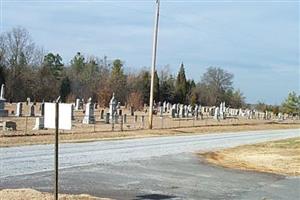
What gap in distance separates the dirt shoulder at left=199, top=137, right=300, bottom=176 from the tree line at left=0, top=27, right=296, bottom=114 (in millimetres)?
60089

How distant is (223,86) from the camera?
449 ft

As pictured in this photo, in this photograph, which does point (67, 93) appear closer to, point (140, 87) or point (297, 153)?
point (140, 87)

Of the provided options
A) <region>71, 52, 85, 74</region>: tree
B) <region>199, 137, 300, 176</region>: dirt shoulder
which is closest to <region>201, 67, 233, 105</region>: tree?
<region>71, 52, 85, 74</region>: tree

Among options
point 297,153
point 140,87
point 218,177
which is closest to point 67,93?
point 140,87

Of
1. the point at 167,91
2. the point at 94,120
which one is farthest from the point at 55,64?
the point at 94,120

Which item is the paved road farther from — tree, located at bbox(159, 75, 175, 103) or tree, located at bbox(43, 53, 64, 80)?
tree, located at bbox(159, 75, 175, 103)

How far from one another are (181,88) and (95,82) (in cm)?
2131

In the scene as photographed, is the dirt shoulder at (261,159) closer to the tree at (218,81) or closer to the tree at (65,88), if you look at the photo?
the tree at (65,88)

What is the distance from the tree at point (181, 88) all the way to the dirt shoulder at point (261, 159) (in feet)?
283

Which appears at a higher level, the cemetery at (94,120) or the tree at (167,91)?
the tree at (167,91)

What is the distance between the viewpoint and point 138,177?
1413 centimetres

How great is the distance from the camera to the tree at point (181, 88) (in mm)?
114300

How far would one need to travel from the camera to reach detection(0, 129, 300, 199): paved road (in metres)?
11.7

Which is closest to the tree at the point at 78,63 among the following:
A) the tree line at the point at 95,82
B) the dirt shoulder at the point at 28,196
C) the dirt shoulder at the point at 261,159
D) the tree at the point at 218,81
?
the tree line at the point at 95,82
